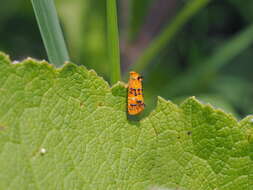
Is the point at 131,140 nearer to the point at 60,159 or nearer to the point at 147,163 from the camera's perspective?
the point at 147,163

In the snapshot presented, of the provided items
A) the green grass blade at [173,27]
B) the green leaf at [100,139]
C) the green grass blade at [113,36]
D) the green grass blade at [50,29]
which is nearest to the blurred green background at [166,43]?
the green grass blade at [173,27]

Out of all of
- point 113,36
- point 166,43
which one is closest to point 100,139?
point 113,36

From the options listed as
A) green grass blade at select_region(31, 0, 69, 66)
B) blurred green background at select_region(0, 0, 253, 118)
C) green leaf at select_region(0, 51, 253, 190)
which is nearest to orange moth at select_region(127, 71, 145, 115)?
green leaf at select_region(0, 51, 253, 190)

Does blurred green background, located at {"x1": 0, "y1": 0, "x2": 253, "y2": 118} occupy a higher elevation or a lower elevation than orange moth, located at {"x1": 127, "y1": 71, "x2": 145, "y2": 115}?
higher

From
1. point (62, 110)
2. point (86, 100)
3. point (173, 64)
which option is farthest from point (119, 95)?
point (173, 64)

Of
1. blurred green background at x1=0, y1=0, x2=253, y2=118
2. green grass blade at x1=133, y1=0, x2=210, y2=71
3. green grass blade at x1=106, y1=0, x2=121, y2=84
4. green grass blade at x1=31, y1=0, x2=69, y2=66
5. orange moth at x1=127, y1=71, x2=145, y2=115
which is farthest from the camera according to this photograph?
blurred green background at x1=0, y1=0, x2=253, y2=118

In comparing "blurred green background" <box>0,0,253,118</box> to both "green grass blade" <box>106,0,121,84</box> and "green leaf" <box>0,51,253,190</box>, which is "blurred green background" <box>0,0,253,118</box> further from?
"green leaf" <box>0,51,253,190</box>
